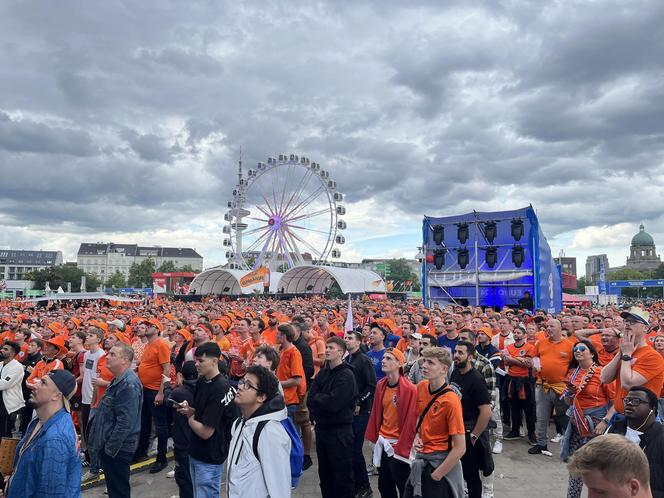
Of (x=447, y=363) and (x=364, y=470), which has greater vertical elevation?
(x=447, y=363)

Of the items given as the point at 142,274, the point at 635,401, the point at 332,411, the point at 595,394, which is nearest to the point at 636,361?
the point at 595,394

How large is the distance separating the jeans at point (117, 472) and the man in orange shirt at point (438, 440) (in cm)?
253

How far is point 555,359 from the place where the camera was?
6668 millimetres

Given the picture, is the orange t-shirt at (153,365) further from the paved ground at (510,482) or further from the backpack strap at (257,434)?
the backpack strap at (257,434)

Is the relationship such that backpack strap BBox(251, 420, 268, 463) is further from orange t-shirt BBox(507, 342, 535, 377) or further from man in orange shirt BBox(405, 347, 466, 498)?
orange t-shirt BBox(507, 342, 535, 377)

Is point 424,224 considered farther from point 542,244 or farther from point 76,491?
point 76,491

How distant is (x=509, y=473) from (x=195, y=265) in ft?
492

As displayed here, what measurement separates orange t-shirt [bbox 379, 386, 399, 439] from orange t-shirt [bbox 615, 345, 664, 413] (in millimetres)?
1859

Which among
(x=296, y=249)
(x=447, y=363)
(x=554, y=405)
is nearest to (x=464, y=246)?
(x=554, y=405)

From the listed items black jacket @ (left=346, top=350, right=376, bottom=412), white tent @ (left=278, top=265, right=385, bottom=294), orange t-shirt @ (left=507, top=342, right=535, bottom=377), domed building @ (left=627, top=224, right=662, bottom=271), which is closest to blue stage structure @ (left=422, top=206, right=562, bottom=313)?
orange t-shirt @ (left=507, top=342, right=535, bottom=377)

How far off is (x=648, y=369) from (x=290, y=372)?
11.7 feet

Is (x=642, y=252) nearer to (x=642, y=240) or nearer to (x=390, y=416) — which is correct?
(x=642, y=240)

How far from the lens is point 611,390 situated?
4.84 metres

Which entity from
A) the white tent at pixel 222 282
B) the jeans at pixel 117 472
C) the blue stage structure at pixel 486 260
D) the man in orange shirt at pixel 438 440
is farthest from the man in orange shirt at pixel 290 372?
the white tent at pixel 222 282
